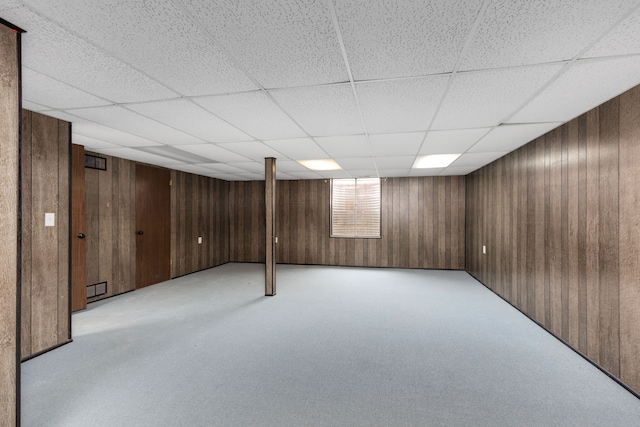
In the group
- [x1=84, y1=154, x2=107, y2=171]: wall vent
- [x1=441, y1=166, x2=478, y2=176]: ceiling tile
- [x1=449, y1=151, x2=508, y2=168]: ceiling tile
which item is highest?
[x1=449, y1=151, x2=508, y2=168]: ceiling tile

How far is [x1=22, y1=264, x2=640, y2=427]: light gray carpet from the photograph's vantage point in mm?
1796

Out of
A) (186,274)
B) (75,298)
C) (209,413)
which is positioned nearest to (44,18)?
(209,413)

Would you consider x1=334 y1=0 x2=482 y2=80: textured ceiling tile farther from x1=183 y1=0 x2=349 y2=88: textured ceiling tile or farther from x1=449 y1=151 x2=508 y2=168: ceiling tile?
x1=449 y1=151 x2=508 y2=168: ceiling tile

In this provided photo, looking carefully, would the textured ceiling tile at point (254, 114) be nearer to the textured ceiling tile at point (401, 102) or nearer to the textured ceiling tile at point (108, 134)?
the textured ceiling tile at point (401, 102)

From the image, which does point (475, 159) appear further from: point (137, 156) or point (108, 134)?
point (137, 156)

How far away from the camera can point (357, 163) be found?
197 inches

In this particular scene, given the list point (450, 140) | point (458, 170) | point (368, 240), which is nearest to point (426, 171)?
point (458, 170)

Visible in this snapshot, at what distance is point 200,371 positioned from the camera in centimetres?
228

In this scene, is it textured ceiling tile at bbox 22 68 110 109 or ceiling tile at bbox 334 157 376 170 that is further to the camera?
ceiling tile at bbox 334 157 376 170

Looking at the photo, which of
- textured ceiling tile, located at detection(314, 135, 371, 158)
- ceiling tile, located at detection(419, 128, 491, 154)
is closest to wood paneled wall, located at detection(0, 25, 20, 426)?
textured ceiling tile, located at detection(314, 135, 371, 158)

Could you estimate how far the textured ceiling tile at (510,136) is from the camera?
2912mm

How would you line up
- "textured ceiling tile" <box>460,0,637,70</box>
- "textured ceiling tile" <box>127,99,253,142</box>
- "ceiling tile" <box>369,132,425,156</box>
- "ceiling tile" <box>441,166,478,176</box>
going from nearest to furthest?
"textured ceiling tile" <box>460,0,637,70</box>
"textured ceiling tile" <box>127,99,253,142</box>
"ceiling tile" <box>369,132,425,156</box>
"ceiling tile" <box>441,166,478,176</box>

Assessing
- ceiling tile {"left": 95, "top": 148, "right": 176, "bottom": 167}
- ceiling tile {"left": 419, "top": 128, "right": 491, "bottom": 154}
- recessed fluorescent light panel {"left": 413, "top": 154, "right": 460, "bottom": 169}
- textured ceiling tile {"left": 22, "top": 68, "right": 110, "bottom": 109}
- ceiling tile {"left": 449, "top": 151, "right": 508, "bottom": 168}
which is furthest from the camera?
recessed fluorescent light panel {"left": 413, "top": 154, "right": 460, "bottom": 169}

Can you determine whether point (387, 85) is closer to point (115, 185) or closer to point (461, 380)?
point (461, 380)
